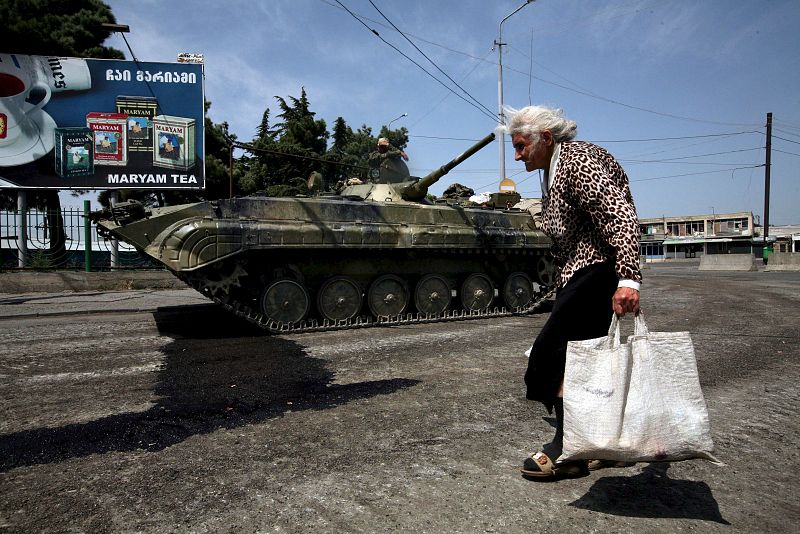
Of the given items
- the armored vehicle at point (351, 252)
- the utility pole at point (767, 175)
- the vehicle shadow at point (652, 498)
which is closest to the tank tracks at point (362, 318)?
the armored vehicle at point (351, 252)

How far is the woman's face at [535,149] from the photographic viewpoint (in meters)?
2.74

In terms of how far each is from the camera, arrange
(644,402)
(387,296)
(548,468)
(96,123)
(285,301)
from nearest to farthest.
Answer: (644,402), (548,468), (285,301), (387,296), (96,123)

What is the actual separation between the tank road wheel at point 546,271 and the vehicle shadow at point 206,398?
5908mm

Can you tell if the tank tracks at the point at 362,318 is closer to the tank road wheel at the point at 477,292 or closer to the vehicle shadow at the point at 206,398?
the tank road wheel at the point at 477,292

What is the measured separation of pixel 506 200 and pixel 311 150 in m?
20.0

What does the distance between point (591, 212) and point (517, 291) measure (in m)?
8.17

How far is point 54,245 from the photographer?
49.9 ft

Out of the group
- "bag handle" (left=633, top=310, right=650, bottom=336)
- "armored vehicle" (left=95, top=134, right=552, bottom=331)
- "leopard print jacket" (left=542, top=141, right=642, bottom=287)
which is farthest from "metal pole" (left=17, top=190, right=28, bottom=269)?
"bag handle" (left=633, top=310, right=650, bottom=336)

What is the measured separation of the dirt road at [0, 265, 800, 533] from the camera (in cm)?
231

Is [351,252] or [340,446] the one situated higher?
[351,252]

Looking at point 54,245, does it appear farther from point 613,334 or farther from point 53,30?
point 613,334

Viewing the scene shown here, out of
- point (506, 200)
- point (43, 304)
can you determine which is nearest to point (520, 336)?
point (506, 200)

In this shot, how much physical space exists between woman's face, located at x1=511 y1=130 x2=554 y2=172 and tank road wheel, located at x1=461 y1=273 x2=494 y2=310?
284 inches

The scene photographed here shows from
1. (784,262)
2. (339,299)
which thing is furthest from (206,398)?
(784,262)
